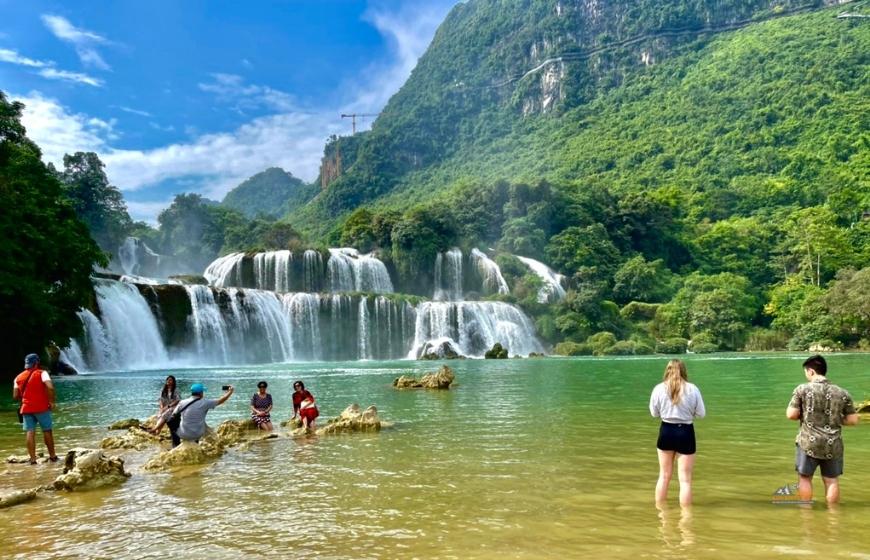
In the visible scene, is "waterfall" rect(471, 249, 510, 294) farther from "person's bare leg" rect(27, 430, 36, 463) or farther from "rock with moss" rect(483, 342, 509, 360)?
"person's bare leg" rect(27, 430, 36, 463)

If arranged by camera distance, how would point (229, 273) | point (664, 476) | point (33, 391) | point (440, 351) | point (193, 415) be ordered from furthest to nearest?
point (229, 273) < point (440, 351) < point (193, 415) < point (33, 391) < point (664, 476)

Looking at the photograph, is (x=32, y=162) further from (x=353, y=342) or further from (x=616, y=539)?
(x=616, y=539)

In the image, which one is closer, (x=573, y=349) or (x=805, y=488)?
(x=805, y=488)

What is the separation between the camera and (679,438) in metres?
5.87

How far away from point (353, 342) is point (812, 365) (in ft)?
145

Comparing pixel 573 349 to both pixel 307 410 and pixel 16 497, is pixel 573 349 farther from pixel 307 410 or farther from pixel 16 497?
pixel 16 497

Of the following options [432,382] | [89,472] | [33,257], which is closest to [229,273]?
[33,257]

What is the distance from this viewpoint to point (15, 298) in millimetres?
21172

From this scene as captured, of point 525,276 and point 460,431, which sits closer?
point 460,431

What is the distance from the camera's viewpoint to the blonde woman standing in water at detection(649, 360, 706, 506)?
5.85m

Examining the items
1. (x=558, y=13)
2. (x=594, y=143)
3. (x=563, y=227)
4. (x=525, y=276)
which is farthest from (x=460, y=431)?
(x=558, y=13)

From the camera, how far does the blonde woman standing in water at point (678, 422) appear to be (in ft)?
19.2

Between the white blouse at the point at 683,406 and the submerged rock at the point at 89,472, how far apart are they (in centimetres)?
617

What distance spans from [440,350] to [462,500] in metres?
41.5
